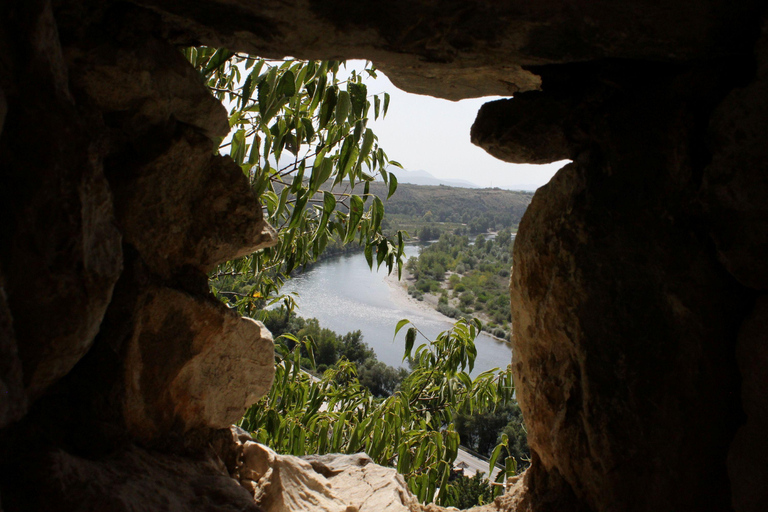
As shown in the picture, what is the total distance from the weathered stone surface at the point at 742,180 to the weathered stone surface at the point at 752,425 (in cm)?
8

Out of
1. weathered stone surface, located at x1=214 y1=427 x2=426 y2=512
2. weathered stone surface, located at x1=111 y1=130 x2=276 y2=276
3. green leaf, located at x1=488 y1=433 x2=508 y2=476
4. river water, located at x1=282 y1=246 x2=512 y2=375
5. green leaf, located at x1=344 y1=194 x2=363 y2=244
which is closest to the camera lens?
weathered stone surface, located at x1=111 y1=130 x2=276 y2=276

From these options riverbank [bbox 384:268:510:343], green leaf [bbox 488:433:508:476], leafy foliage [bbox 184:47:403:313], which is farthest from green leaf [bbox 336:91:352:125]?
riverbank [bbox 384:268:510:343]

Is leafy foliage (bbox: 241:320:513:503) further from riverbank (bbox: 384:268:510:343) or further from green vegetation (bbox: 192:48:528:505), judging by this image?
riverbank (bbox: 384:268:510:343)

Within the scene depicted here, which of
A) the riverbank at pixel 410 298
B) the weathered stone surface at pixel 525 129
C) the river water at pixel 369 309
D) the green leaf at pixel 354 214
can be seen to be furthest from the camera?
the riverbank at pixel 410 298

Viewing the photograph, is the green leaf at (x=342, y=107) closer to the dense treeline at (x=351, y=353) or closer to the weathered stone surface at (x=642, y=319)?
the weathered stone surface at (x=642, y=319)

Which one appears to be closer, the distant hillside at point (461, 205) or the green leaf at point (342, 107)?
the green leaf at point (342, 107)

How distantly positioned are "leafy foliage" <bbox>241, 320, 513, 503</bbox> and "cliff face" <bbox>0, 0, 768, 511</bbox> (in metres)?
1.07

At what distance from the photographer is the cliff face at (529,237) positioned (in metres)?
0.76

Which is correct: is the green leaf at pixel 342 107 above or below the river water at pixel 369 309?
above

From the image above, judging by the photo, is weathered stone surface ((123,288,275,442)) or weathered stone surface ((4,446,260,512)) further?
weathered stone surface ((123,288,275,442))

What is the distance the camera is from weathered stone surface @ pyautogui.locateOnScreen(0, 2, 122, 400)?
71cm

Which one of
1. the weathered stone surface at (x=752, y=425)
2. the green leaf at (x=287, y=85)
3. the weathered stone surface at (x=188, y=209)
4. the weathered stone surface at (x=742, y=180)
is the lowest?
the weathered stone surface at (x=752, y=425)

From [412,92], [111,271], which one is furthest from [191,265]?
[412,92]

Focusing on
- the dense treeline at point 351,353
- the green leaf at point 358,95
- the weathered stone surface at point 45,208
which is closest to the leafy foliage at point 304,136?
the green leaf at point 358,95
